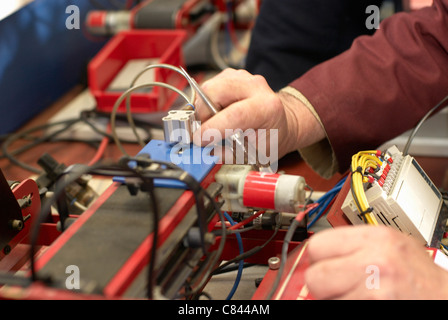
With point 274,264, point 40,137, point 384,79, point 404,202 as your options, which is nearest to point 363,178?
point 404,202

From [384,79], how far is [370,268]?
52 centimetres

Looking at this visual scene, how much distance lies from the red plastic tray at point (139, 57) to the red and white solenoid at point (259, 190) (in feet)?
2.40

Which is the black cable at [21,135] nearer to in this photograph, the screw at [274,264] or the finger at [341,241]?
the screw at [274,264]

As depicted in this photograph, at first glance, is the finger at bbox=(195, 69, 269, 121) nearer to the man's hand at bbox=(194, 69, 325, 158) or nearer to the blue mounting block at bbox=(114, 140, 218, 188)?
the man's hand at bbox=(194, 69, 325, 158)

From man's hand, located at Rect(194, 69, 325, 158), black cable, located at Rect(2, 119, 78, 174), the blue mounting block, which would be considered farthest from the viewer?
black cable, located at Rect(2, 119, 78, 174)

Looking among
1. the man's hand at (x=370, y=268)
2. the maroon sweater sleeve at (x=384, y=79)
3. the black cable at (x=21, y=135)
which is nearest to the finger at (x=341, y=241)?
the man's hand at (x=370, y=268)

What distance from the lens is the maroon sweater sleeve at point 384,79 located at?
952 mm

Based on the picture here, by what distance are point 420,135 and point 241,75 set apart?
59cm

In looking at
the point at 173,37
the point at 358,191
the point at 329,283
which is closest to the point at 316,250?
the point at 329,283

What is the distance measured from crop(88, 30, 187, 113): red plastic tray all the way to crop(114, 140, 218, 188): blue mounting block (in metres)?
0.68

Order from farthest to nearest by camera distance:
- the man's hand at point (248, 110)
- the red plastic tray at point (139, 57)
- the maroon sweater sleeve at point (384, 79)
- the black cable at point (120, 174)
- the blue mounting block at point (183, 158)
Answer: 1. the red plastic tray at point (139, 57)
2. the maroon sweater sleeve at point (384, 79)
3. the man's hand at point (248, 110)
4. the blue mounting block at point (183, 158)
5. the black cable at point (120, 174)

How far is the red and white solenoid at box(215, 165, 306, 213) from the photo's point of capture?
2.07 feet

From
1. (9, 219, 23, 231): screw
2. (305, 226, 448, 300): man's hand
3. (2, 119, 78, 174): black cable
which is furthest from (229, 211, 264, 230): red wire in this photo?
(2, 119, 78, 174): black cable
